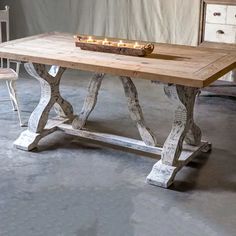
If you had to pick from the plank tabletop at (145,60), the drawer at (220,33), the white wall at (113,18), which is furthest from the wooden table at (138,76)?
the white wall at (113,18)

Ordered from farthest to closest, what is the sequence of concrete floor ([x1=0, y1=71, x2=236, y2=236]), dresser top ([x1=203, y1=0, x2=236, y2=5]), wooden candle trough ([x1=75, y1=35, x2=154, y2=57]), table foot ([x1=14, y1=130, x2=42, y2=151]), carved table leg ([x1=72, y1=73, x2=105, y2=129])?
dresser top ([x1=203, y1=0, x2=236, y2=5]) → carved table leg ([x1=72, y1=73, x2=105, y2=129]) → table foot ([x1=14, y1=130, x2=42, y2=151]) → wooden candle trough ([x1=75, y1=35, x2=154, y2=57]) → concrete floor ([x1=0, y1=71, x2=236, y2=236])

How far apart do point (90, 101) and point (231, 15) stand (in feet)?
5.11

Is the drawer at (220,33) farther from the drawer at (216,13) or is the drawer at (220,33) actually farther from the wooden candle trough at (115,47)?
the wooden candle trough at (115,47)

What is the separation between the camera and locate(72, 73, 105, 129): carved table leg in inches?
139

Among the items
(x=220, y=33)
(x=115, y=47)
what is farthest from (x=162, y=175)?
(x=220, y=33)

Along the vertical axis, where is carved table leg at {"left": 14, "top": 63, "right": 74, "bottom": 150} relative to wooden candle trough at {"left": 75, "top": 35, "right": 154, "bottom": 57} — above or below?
below

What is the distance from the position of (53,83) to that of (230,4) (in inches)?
69.3

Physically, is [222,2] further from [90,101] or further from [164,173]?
[164,173]

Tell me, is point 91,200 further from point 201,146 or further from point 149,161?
point 201,146

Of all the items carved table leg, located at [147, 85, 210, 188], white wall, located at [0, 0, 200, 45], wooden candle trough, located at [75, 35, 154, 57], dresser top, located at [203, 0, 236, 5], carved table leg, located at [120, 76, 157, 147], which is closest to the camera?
carved table leg, located at [147, 85, 210, 188]

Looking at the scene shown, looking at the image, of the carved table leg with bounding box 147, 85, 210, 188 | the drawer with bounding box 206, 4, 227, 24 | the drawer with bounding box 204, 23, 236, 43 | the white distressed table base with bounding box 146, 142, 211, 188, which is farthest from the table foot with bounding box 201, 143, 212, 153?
the drawer with bounding box 206, 4, 227, 24

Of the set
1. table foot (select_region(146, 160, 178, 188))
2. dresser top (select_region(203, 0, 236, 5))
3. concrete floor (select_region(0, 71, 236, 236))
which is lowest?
concrete floor (select_region(0, 71, 236, 236))

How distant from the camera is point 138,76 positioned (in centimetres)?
269

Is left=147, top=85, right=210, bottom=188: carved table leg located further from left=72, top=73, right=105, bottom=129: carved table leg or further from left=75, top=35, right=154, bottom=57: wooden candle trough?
left=72, top=73, right=105, bottom=129: carved table leg
